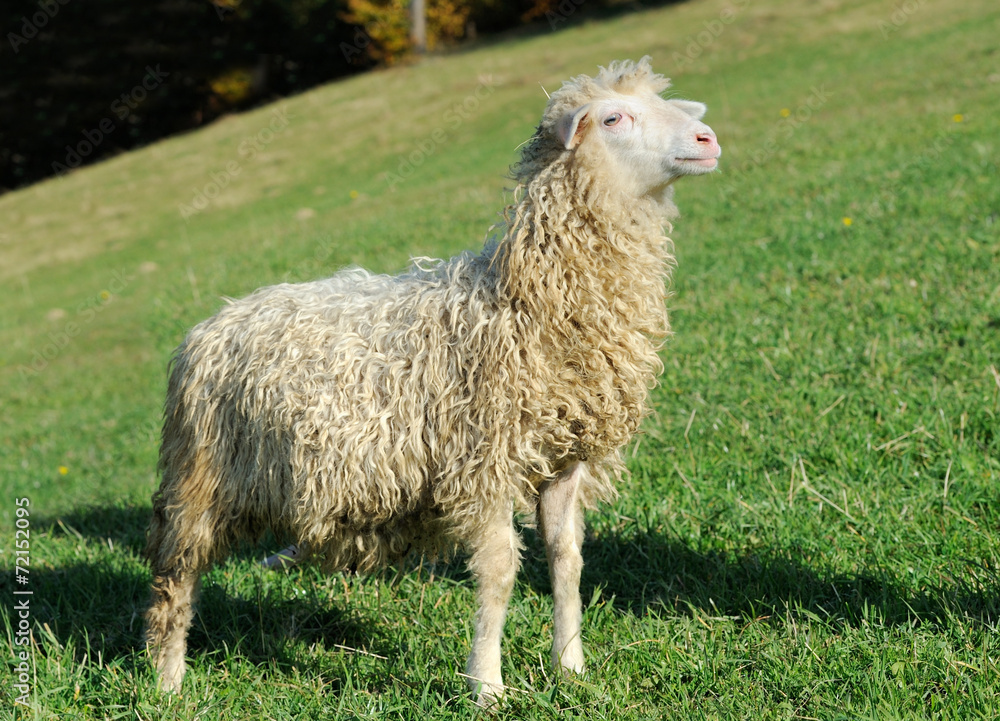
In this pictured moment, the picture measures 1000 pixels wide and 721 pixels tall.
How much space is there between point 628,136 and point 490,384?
937mm

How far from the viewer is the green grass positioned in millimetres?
2973

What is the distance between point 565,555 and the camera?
3176 mm

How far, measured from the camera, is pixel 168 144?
94.4 feet

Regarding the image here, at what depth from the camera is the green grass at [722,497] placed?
2973 millimetres

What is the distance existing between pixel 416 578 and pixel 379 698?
860 millimetres

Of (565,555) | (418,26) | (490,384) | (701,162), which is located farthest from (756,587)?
(418,26)

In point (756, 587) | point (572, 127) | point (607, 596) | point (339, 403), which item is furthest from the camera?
point (607, 596)

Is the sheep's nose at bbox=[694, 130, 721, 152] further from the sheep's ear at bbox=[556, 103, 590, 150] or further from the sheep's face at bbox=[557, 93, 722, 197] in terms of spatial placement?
the sheep's ear at bbox=[556, 103, 590, 150]

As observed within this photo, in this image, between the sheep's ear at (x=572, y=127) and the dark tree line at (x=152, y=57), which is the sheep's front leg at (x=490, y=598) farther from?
the dark tree line at (x=152, y=57)

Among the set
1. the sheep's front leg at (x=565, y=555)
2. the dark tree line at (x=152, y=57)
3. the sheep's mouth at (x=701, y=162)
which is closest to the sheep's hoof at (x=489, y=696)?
the sheep's front leg at (x=565, y=555)

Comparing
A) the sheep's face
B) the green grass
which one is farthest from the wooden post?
the sheep's face

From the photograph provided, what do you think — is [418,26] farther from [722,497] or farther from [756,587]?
[756,587]

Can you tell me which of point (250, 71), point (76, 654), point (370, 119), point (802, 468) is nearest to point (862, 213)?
point (802, 468)

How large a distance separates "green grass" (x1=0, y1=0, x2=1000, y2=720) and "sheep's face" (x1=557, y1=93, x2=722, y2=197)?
1087 mm
